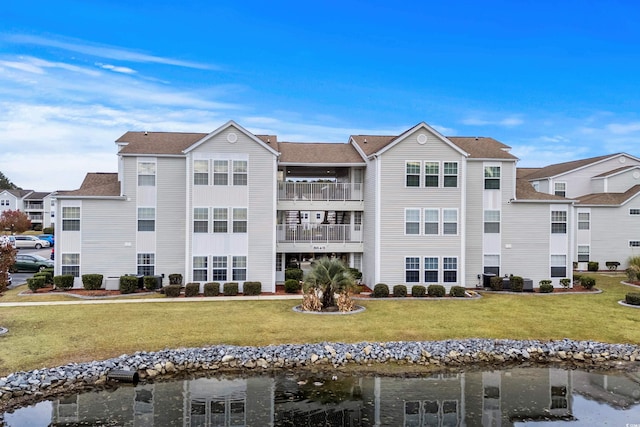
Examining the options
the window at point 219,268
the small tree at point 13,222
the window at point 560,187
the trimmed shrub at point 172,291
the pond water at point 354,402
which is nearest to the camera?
the pond water at point 354,402

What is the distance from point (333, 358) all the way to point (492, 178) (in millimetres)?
16528

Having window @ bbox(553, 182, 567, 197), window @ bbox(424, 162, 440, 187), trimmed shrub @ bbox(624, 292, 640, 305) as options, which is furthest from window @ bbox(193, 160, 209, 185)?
window @ bbox(553, 182, 567, 197)

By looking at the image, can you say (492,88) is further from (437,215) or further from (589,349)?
(589,349)

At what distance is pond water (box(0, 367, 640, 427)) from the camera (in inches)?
428

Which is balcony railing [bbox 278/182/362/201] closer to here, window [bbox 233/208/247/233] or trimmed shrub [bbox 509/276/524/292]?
window [bbox 233/208/247/233]

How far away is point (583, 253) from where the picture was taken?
115ft

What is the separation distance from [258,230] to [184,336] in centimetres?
978

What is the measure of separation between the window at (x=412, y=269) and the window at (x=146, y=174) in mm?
14135

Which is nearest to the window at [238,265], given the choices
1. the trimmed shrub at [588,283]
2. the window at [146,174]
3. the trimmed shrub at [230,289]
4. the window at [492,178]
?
the trimmed shrub at [230,289]

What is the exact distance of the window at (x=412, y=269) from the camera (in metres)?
24.9

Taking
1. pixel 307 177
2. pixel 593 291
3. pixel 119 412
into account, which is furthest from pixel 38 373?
pixel 593 291

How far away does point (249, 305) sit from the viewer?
20984 millimetres

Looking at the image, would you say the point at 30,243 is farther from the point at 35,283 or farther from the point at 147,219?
the point at 147,219

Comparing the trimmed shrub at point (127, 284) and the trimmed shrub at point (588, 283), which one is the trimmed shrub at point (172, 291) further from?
the trimmed shrub at point (588, 283)
